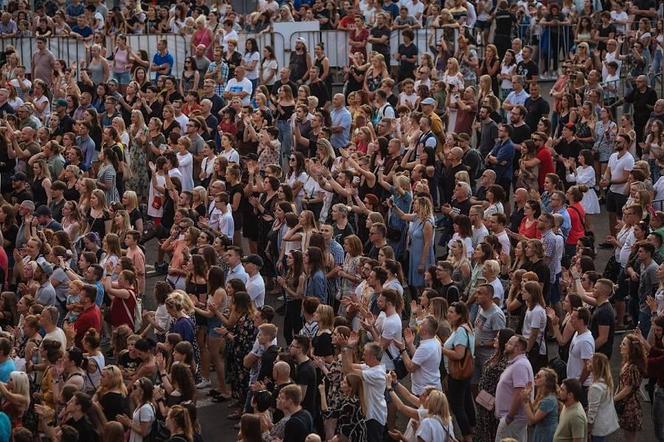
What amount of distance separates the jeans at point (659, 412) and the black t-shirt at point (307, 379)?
3195mm

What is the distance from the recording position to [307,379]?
44.5 ft

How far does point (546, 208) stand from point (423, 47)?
31.5ft

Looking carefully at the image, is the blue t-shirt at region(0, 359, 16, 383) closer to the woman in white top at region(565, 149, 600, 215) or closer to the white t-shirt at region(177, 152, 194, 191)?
the white t-shirt at region(177, 152, 194, 191)

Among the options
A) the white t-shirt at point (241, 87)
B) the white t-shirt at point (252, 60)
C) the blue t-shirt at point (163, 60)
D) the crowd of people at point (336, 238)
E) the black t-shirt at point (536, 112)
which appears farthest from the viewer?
the blue t-shirt at point (163, 60)

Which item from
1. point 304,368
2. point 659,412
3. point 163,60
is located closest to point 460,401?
point 304,368

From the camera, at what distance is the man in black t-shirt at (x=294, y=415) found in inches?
495

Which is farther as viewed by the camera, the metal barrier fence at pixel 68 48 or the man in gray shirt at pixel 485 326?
the metal barrier fence at pixel 68 48

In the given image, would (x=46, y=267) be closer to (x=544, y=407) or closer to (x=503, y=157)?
(x=544, y=407)

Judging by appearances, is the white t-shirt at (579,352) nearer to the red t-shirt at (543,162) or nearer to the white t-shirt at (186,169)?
the red t-shirt at (543,162)

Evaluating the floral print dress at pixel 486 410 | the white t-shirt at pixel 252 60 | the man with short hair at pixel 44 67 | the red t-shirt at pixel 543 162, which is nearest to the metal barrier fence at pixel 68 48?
the man with short hair at pixel 44 67

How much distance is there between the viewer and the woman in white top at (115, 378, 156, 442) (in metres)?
13.0

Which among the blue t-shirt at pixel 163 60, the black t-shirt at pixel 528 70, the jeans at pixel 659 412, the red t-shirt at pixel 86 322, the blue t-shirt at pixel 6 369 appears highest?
the blue t-shirt at pixel 163 60

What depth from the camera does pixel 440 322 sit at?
14211 millimetres

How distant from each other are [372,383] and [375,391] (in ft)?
0.31
